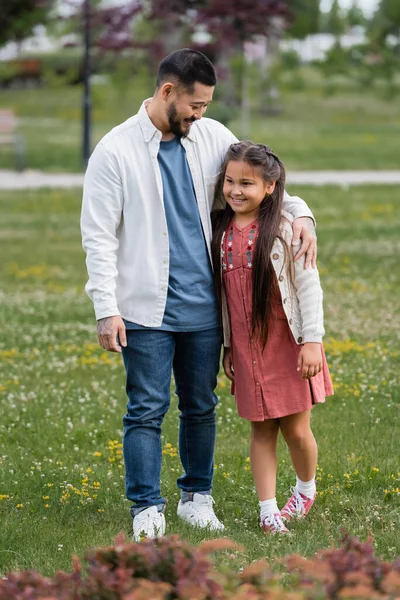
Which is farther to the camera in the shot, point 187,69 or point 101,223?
point 101,223

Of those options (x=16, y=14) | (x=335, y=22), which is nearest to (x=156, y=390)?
(x=16, y=14)

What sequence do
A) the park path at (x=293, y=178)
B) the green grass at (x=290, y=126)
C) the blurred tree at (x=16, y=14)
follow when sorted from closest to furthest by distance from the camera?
the park path at (x=293, y=178) → the green grass at (x=290, y=126) → the blurred tree at (x=16, y=14)

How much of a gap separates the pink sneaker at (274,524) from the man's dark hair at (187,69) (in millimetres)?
1887

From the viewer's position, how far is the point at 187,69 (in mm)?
4668

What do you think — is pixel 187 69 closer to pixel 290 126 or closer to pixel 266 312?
pixel 266 312

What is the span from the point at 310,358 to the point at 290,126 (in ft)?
111

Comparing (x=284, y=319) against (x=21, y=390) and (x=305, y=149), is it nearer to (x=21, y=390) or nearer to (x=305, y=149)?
(x=21, y=390)

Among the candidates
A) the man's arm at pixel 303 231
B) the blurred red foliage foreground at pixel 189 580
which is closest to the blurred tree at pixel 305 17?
the man's arm at pixel 303 231

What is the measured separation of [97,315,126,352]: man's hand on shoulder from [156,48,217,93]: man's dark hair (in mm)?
1007

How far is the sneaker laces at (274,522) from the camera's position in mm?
4929

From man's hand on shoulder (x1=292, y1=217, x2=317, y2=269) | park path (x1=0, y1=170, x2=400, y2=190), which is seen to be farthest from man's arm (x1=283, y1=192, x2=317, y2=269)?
park path (x1=0, y1=170, x2=400, y2=190)

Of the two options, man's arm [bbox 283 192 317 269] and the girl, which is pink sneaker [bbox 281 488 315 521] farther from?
man's arm [bbox 283 192 317 269]

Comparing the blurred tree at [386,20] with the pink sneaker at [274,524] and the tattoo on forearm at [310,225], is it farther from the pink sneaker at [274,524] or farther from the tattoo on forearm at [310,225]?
the pink sneaker at [274,524]

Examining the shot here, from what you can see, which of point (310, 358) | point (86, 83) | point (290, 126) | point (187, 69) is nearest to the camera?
point (187, 69)
